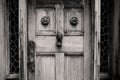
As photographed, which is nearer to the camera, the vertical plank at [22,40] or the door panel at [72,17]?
the vertical plank at [22,40]

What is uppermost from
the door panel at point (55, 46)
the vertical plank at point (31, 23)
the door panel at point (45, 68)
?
the vertical plank at point (31, 23)

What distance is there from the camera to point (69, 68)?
10.9 feet

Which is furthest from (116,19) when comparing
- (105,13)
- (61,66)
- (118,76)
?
(61,66)

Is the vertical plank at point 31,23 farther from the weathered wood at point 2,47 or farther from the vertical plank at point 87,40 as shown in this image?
the vertical plank at point 87,40

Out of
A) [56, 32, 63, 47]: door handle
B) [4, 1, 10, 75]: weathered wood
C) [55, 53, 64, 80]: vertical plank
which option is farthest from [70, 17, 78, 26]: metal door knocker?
[4, 1, 10, 75]: weathered wood

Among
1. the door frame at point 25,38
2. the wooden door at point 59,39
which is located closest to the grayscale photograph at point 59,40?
the wooden door at point 59,39

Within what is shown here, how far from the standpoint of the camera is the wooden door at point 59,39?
3.29m

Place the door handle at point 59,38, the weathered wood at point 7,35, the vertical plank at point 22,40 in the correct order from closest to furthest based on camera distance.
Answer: the vertical plank at point 22,40 < the door handle at point 59,38 < the weathered wood at point 7,35

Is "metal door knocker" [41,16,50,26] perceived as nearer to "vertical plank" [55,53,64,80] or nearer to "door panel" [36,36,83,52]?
"door panel" [36,36,83,52]

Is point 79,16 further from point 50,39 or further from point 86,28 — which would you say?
point 50,39

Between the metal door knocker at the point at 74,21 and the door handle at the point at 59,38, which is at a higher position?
the metal door knocker at the point at 74,21

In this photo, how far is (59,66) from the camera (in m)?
3.28

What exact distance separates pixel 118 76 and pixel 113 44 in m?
0.50

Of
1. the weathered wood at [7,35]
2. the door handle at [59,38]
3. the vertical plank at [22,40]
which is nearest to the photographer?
the vertical plank at [22,40]
